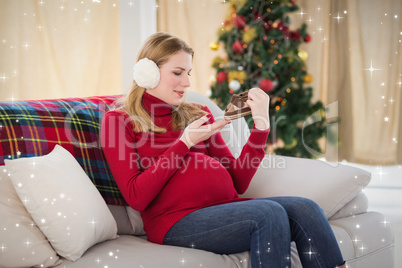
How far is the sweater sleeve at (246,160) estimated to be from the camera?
170cm

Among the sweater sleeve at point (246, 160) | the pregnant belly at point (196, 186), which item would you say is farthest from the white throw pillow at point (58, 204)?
the sweater sleeve at point (246, 160)

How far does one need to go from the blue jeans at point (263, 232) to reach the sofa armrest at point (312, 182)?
284 mm

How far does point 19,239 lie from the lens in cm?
131

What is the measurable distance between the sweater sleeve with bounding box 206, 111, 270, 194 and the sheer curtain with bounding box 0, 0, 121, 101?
2672 mm

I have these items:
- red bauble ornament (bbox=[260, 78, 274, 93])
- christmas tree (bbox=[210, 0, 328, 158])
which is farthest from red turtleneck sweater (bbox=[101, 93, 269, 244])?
christmas tree (bbox=[210, 0, 328, 158])

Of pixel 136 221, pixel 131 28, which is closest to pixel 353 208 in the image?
pixel 136 221

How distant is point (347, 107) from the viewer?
3965 millimetres

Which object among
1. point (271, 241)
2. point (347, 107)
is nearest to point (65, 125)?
point (271, 241)

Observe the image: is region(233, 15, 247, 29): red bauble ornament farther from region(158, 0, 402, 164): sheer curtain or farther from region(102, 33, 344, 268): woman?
region(102, 33, 344, 268): woman

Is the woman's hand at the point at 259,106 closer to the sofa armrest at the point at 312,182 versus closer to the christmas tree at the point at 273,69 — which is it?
the sofa armrest at the point at 312,182

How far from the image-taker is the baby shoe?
1.67 m

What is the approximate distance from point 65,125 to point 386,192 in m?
3.00

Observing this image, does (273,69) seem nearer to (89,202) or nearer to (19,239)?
(89,202)

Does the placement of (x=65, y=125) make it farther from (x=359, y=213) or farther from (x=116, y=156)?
(x=359, y=213)
